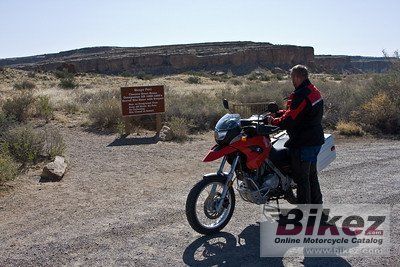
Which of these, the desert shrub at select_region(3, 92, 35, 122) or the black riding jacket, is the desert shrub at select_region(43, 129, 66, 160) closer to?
the desert shrub at select_region(3, 92, 35, 122)

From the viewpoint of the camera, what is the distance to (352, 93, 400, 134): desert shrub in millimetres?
13484

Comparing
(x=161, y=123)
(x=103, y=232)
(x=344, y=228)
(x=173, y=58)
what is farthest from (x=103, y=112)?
(x=173, y=58)

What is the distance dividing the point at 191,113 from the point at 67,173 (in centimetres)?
679

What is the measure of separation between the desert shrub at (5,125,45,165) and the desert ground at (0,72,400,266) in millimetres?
570

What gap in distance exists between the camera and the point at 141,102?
13.7 meters

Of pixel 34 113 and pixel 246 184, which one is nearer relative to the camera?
pixel 246 184

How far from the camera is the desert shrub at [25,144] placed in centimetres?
930

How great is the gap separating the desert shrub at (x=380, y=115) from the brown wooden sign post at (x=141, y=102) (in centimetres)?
617

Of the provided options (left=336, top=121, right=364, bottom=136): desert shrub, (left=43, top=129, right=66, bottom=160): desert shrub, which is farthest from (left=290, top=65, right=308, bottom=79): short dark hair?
(left=336, top=121, right=364, bottom=136): desert shrub

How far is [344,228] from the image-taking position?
5.38 m

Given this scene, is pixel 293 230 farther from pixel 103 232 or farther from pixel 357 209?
pixel 103 232

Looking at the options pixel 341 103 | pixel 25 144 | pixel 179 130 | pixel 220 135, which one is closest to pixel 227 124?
pixel 220 135

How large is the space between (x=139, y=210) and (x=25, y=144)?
162 inches

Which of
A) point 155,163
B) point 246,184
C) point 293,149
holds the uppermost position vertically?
point 293,149
